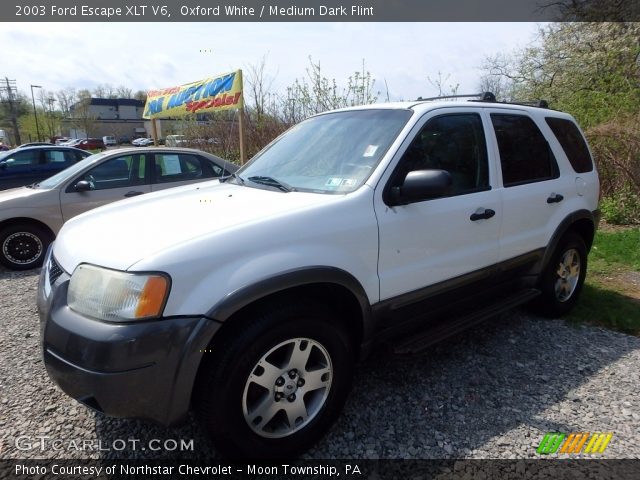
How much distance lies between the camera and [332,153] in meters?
2.96

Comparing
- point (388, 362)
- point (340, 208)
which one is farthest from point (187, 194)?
point (388, 362)

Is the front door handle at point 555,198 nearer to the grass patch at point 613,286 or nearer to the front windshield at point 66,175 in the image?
the grass patch at point 613,286

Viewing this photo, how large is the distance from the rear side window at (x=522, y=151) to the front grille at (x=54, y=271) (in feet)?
9.93

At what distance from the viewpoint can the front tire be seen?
205cm

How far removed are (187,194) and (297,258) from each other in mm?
1235

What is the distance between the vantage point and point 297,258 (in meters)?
2.21

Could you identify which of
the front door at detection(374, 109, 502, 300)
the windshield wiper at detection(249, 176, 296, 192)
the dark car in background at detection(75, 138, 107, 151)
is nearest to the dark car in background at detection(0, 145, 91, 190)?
the windshield wiper at detection(249, 176, 296, 192)

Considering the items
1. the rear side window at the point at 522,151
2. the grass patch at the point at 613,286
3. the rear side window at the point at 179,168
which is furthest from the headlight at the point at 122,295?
the rear side window at the point at 179,168

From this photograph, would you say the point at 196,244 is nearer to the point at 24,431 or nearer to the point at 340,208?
the point at 340,208

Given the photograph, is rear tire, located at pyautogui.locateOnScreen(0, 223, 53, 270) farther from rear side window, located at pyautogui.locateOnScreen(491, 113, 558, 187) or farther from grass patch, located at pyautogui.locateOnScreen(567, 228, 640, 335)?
grass patch, located at pyautogui.locateOnScreen(567, 228, 640, 335)

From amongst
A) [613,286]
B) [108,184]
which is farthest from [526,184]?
[108,184]

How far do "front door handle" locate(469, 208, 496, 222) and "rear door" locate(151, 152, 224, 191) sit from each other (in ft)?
15.8

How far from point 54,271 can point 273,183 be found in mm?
1384

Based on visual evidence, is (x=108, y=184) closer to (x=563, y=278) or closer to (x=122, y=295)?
(x=122, y=295)
